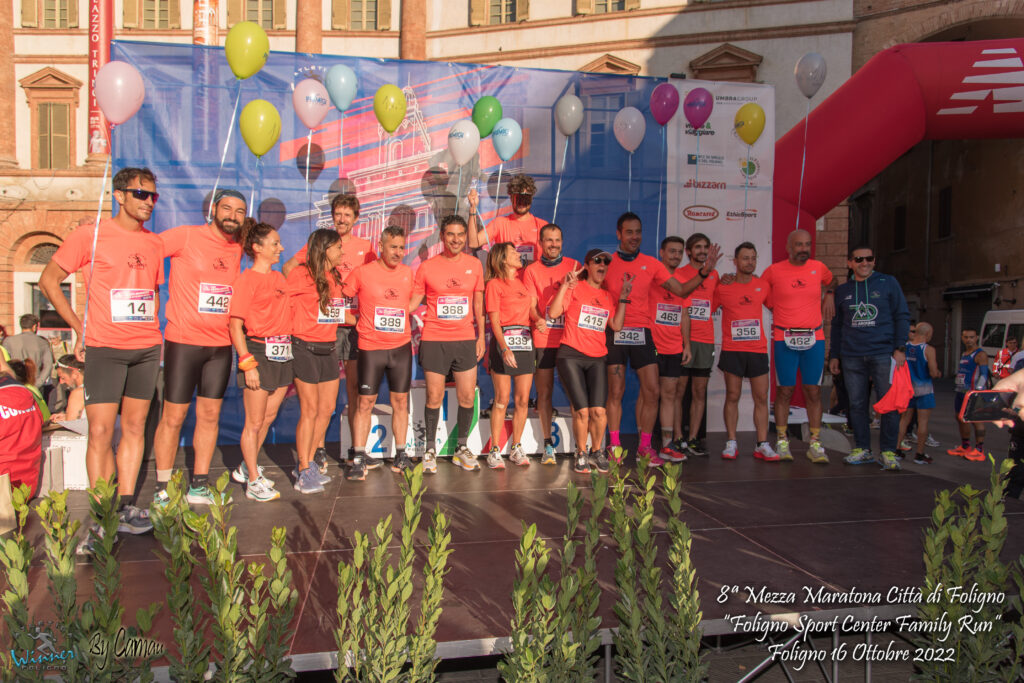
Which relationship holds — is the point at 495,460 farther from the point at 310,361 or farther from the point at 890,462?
the point at 890,462

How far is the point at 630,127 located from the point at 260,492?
470cm

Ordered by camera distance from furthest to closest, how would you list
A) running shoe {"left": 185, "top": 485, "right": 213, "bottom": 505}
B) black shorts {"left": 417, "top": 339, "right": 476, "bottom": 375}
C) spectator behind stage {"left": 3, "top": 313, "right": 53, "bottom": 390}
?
1. spectator behind stage {"left": 3, "top": 313, "right": 53, "bottom": 390}
2. black shorts {"left": 417, "top": 339, "right": 476, "bottom": 375}
3. running shoe {"left": 185, "top": 485, "right": 213, "bottom": 505}

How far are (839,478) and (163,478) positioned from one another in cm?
468

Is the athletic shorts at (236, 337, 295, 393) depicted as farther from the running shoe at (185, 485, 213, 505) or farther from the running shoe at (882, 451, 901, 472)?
the running shoe at (882, 451, 901, 472)

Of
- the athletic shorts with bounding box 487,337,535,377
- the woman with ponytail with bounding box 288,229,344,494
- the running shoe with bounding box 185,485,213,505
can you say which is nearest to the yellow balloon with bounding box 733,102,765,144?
the athletic shorts with bounding box 487,337,535,377

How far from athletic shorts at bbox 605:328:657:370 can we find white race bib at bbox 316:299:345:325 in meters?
2.12

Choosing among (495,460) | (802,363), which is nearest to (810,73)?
(802,363)

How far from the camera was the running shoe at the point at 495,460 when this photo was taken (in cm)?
557

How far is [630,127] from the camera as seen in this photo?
675 centimetres

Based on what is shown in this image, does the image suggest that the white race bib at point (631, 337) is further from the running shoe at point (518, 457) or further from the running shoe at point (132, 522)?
the running shoe at point (132, 522)

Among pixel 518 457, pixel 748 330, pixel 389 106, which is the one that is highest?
pixel 389 106

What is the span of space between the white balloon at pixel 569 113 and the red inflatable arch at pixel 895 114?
242 cm

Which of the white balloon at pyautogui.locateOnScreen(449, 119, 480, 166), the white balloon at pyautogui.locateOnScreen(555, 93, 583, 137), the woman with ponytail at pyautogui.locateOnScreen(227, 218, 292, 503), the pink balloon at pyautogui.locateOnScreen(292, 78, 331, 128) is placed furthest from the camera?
the white balloon at pyautogui.locateOnScreen(555, 93, 583, 137)

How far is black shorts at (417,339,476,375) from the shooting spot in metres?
5.38
